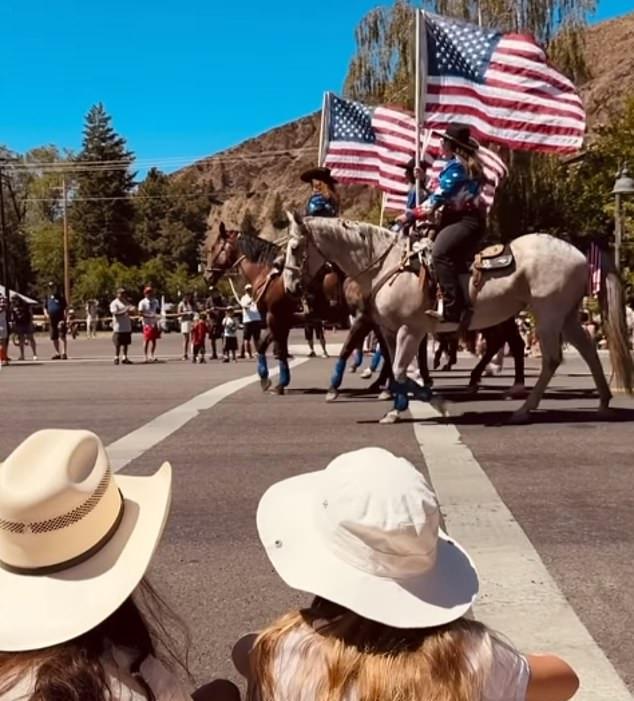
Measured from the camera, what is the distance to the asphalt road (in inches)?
214

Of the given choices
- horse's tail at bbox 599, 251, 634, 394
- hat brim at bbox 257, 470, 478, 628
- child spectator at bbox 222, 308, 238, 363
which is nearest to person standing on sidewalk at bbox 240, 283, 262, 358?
child spectator at bbox 222, 308, 238, 363

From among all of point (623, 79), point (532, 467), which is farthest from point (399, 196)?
point (623, 79)

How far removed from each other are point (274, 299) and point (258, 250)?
1403 mm

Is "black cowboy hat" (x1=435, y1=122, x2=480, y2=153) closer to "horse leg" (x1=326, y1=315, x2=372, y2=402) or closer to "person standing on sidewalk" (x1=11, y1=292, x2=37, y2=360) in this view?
"horse leg" (x1=326, y1=315, x2=372, y2=402)

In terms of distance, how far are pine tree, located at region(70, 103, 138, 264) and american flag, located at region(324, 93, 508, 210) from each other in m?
84.1

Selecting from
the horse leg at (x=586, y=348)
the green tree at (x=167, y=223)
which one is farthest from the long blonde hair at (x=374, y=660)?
the green tree at (x=167, y=223)

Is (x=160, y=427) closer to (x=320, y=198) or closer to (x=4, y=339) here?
(x=320, y=198)

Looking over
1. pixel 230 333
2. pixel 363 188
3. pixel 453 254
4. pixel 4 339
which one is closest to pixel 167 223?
pixel 363 188

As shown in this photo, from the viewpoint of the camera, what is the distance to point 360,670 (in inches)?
95.3

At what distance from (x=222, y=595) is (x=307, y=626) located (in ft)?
10.2

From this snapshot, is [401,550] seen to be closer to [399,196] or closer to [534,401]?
[534,401]

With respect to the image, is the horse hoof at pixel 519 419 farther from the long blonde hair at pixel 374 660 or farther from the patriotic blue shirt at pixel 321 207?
the long blonde hair at pixel 374 660

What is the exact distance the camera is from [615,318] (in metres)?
12.4

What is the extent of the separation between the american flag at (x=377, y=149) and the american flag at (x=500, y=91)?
420 cm
